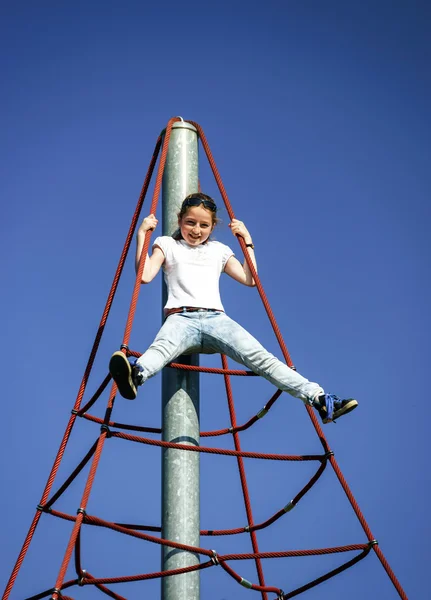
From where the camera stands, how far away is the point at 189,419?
7.00m

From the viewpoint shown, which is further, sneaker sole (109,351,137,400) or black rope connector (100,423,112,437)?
black rope connector (100,423,112,437)

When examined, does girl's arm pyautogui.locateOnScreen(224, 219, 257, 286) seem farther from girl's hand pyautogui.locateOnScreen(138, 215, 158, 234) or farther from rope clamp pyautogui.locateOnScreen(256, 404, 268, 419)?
rope clamp pyautogui.locateOnScreen(256, 404, 268, 419)

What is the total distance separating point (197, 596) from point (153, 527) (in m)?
1.08

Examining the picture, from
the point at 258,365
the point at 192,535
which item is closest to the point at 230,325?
the point at 258,365

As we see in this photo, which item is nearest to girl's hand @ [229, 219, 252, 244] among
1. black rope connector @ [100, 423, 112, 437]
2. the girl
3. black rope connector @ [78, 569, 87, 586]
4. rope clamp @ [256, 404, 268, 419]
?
the girl

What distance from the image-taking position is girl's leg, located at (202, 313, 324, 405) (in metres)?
6.62

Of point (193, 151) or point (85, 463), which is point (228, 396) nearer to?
point (85, 463)

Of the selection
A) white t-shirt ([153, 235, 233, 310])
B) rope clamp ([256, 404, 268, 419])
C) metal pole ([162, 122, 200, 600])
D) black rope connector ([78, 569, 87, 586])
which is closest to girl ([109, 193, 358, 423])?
white t-shirt ([153, 235, 233, 310])

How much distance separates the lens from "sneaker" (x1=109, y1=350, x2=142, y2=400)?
610 centimetres

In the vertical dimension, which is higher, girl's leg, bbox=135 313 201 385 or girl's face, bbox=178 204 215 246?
girl's face, bbox=178 204 215 246

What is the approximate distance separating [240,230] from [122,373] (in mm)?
2129

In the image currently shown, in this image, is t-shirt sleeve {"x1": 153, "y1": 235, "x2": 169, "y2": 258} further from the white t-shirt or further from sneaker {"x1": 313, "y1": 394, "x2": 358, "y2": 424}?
sneaker {"x1": 313, "y1": 394, "x2": 358, "y2": 424}

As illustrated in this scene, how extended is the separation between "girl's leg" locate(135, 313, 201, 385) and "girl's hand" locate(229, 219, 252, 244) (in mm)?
1007

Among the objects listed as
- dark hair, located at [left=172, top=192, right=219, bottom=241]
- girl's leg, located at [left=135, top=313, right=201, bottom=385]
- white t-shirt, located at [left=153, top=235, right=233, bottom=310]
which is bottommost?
girl's leg, located at [left=135, top=313, right=201, bottom=385]
